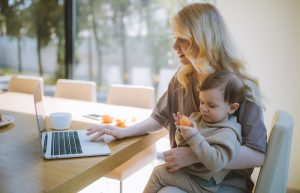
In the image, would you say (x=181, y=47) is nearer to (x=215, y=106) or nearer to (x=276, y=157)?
(x=215, y=106)

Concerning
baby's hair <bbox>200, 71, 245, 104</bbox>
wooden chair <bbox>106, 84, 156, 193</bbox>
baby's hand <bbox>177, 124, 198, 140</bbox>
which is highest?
baby's hair <bbox>200, 71, 245, 104</bbox>

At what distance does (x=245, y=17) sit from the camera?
2779mm

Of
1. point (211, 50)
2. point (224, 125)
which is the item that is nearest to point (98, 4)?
point (211, 50)

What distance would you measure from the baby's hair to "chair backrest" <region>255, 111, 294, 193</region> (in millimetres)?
188

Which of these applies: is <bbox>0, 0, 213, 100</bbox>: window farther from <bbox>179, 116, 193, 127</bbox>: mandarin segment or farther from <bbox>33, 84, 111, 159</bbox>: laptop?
<bbox>179, 116, 193, 127</bbox>: mandarin segment

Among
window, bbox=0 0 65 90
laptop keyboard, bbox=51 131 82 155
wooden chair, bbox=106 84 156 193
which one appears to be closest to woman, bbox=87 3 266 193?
laptop keyboard, bbox=51 131 82 155

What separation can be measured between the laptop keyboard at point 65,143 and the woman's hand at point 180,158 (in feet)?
1.26

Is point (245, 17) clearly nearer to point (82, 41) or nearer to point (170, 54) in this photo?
point (170, 54)

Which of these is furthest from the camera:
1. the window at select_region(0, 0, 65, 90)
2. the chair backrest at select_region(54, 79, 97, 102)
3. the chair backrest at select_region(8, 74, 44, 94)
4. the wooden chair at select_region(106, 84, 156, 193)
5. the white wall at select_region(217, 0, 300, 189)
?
the window at select_region(0, 0, 65, 90)

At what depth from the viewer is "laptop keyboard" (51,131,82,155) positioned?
1.32 m

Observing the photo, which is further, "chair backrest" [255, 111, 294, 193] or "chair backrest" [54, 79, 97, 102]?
"chair backrest" [54, 79, 97, 102]

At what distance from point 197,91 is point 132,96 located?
111cm

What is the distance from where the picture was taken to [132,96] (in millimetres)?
2619

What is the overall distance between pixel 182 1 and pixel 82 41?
1435mm
